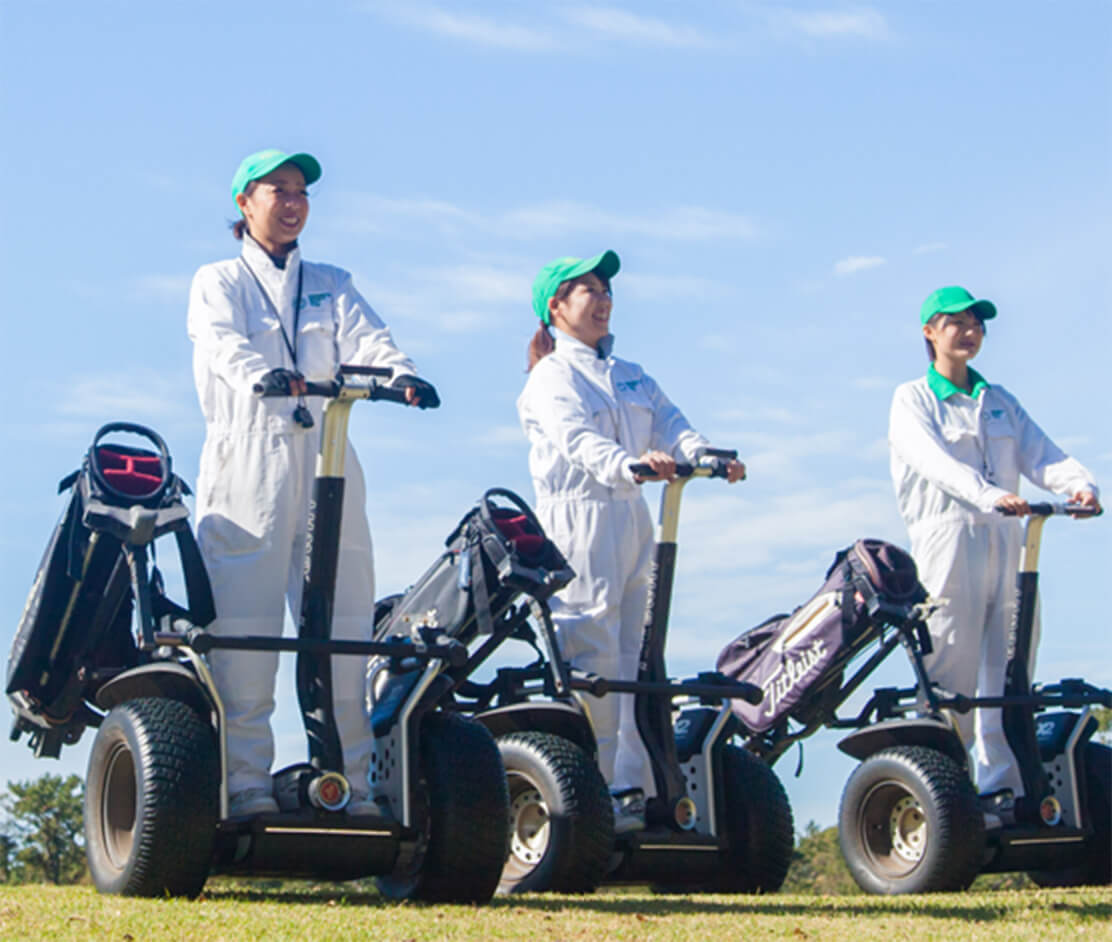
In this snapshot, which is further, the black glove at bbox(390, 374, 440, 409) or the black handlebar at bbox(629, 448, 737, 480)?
the black handlebar at bbox(629, 448, 737, 480)

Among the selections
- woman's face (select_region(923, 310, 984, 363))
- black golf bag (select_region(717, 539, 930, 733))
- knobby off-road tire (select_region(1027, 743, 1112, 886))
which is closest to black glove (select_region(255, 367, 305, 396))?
black golf bag (select_region(717, 539, 930, 733))

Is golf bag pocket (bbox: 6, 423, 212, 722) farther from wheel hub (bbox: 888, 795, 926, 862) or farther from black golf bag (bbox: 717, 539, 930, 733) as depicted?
wheel hub (bbox: 888, 795, 926, 862)

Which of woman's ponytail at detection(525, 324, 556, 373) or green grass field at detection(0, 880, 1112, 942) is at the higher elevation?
woman's ponytail at detection(525, 324, 556, 373)

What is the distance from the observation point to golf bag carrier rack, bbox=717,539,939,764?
745 cm

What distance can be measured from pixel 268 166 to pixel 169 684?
1846mm

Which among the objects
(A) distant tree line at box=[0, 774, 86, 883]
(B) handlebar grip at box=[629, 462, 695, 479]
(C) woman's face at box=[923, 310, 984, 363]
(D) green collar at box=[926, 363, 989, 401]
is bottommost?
(A) distant tree line at box=[0, 774, 86, 883]

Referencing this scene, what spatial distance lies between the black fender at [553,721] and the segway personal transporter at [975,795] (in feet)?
5.15

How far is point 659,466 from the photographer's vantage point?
244 inches

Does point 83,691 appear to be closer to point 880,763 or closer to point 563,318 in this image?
→ point 563,318

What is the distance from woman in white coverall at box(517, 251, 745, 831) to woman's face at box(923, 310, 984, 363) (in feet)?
5.92

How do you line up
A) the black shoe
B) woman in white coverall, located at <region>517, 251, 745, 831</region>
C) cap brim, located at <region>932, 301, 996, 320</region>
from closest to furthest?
woman in white coverall, located at <region>517, 251, 745, 831</region> → the black shoe → cap brim, located at <region>932, 301, 996, 320</region>

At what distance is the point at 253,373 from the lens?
5.36 m

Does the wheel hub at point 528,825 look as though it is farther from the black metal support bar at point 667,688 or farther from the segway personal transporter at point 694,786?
the black metal support bar at point 667,688

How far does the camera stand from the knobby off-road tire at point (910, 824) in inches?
274
